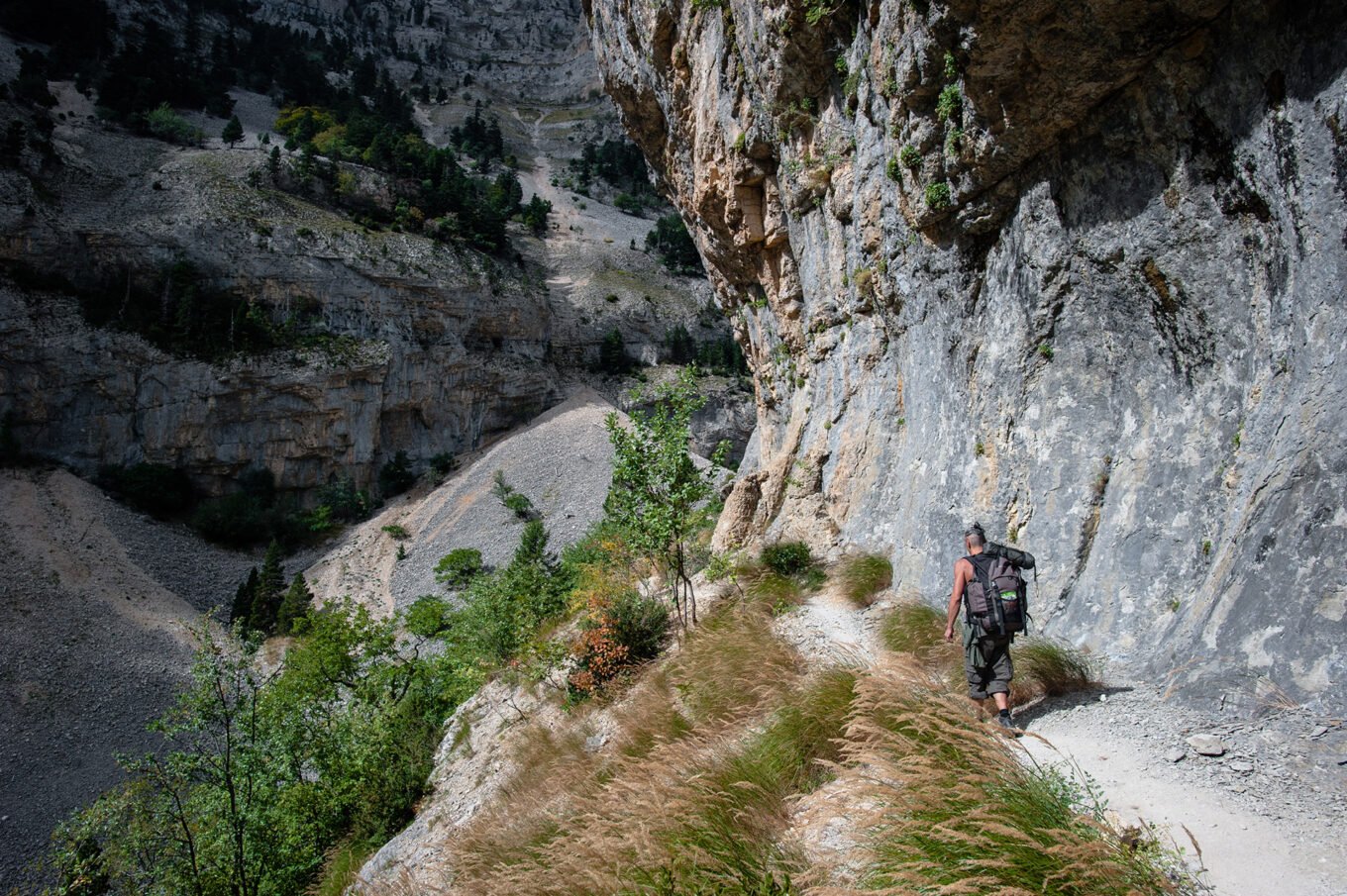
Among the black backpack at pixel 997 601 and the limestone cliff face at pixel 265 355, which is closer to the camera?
the black backpack at pixel 997 601

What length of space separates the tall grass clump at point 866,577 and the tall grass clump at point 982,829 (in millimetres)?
6276

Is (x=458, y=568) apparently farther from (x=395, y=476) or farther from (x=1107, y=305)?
(x=1107, y=305)

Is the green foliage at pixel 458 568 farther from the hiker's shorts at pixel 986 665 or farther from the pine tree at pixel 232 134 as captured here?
the pine tree at pixel 232 134

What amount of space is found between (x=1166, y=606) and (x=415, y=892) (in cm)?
613

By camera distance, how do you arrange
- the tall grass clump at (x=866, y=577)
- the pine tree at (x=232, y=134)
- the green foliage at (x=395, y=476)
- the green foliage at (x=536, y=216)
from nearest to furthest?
the tall grass clump at (x=866, y=577), the green foliage at (x=395, y=476), the pine tree at (x=232, y=134), the green foliage at (x=536, y=216)

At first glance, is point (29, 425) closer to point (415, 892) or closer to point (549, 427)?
point (549, 427)

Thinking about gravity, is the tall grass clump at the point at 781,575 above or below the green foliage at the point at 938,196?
below

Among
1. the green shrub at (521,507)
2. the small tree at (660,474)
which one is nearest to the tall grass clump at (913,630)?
the small tree at (660,474)

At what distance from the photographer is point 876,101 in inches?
382

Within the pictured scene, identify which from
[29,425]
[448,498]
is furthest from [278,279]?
[448,498]

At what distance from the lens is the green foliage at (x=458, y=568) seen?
3011cm

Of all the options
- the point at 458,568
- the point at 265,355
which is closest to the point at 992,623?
the point at 458,568

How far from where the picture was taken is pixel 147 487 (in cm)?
3459

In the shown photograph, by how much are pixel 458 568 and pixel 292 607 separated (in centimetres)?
665
